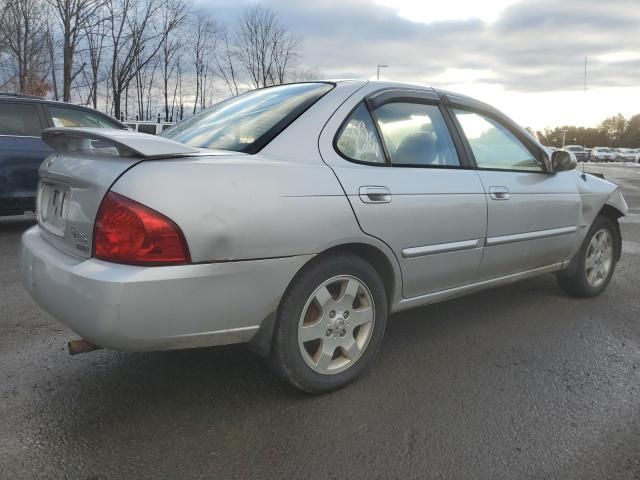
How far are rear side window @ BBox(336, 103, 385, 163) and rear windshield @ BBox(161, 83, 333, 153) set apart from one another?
22 cm

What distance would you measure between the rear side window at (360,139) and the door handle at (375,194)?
0.59 feet

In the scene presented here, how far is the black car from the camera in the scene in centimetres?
649

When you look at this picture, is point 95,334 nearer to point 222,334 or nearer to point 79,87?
point 222,334

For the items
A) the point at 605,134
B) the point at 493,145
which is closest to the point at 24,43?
the point at 493,145

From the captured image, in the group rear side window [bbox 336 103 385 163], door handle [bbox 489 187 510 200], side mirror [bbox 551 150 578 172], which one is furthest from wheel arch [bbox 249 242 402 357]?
side mirror [bbox 551 150 578 172]

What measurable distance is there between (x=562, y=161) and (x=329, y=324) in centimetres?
231

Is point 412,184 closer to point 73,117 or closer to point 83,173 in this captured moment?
point 83,173

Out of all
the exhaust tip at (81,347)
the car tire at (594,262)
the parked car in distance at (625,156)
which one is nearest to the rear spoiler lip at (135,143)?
the exhaust tip at (81,347)

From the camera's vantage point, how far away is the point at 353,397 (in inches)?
104

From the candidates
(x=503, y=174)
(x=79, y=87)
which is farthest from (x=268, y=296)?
(x=79, y=87)

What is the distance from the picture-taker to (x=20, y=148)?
21.5 ft

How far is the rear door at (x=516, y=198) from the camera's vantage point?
3355mm

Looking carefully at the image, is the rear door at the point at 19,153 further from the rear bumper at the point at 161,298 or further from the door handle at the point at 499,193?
the door handle at the point at 499,193

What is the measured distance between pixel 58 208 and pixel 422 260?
183 centimetres
